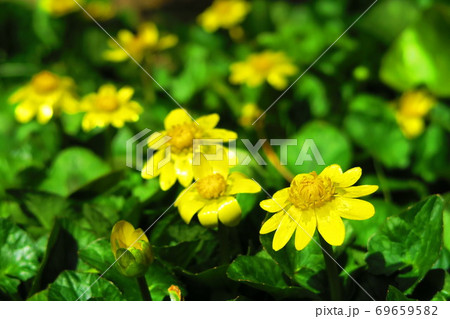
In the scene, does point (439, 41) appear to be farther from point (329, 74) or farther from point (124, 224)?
point (124, 224)

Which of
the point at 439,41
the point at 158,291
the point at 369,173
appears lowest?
the point at 369,173

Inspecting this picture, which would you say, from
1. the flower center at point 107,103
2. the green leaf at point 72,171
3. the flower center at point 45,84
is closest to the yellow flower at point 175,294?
the green leaf at point 72,171

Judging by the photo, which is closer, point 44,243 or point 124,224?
point 124,224

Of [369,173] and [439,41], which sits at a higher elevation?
[439,41]

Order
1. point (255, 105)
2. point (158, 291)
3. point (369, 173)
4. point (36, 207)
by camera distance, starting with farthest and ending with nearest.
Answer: point (255, 105), point (369, 173), point (36, 207), point (158, 291)

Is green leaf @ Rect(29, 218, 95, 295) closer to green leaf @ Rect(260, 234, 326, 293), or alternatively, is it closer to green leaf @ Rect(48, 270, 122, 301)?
green leaf @ Rect(48, 270, 122, 301)

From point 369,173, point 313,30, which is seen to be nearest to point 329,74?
point 313,30

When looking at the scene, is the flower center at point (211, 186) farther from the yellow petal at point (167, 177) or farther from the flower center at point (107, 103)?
the flower center at point (107, 103)
